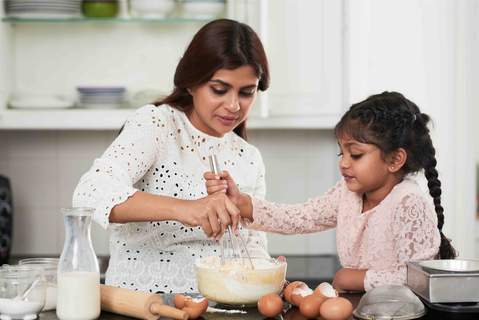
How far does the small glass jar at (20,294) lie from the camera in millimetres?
1656

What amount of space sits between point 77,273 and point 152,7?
198 cm

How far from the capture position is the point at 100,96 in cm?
351

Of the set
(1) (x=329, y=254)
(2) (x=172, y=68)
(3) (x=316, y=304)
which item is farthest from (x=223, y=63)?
(1) (x=329, y=254)

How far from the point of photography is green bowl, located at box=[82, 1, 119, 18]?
349cm

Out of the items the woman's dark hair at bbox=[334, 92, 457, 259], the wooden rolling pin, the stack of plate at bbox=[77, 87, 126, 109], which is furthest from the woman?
the stack of plate at bbox=[77, 87, 126, 109]

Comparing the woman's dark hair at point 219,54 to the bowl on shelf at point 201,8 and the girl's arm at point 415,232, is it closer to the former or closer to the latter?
the girl's arm at point 415,232

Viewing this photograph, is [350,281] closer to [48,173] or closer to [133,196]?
[133,196]

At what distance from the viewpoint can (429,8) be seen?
3158 millimetres

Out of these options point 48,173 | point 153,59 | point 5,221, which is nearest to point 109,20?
point 153,59

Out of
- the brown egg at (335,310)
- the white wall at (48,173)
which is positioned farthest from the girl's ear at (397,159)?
the white wall at (48,173)

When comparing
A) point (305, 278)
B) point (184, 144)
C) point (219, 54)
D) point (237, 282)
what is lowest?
point (305, 278)

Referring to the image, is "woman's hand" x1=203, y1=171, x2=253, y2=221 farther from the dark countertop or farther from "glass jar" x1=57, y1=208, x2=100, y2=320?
"glass jar" x1=57, y1=208, x2=100, y2=320

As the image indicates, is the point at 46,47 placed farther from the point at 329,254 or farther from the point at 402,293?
the point at 402,293

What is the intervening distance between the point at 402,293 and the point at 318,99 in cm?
177
